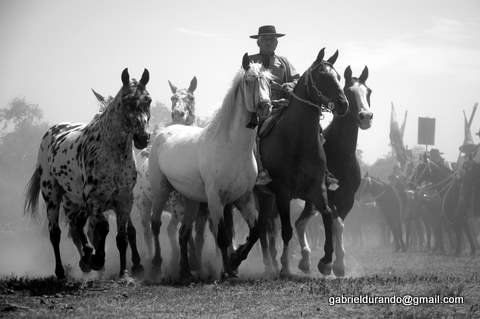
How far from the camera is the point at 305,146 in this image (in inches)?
417

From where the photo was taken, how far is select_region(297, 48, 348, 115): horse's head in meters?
10.4

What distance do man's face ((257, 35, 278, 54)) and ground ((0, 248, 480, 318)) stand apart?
467cm

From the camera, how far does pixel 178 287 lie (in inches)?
367

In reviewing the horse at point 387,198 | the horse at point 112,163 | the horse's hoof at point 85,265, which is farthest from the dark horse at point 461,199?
the horse at point 112,163

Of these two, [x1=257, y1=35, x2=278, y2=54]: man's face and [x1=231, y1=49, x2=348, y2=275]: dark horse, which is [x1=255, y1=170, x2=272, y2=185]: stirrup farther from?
[x1=257, y1=35, x2=278, y2=54]: man's face

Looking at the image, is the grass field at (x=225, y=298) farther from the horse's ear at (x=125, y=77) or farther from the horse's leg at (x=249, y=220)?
the horse's ear at (x=125, y=77)

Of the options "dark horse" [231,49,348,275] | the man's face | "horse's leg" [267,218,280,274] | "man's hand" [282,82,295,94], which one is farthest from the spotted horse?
"man's hand" [282,82,295,94]

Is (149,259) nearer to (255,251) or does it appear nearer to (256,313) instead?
(256,313)

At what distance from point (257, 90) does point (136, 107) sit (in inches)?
72.1

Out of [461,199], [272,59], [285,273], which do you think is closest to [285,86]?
[272,59]

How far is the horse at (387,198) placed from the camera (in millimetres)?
26359

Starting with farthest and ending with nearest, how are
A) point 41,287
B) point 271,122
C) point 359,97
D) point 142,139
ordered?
point 359,97 < point 271,122 < point 142,139 < point 41,287

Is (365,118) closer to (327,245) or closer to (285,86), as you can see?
(285,86)

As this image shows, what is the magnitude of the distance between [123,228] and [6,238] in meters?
25.6
